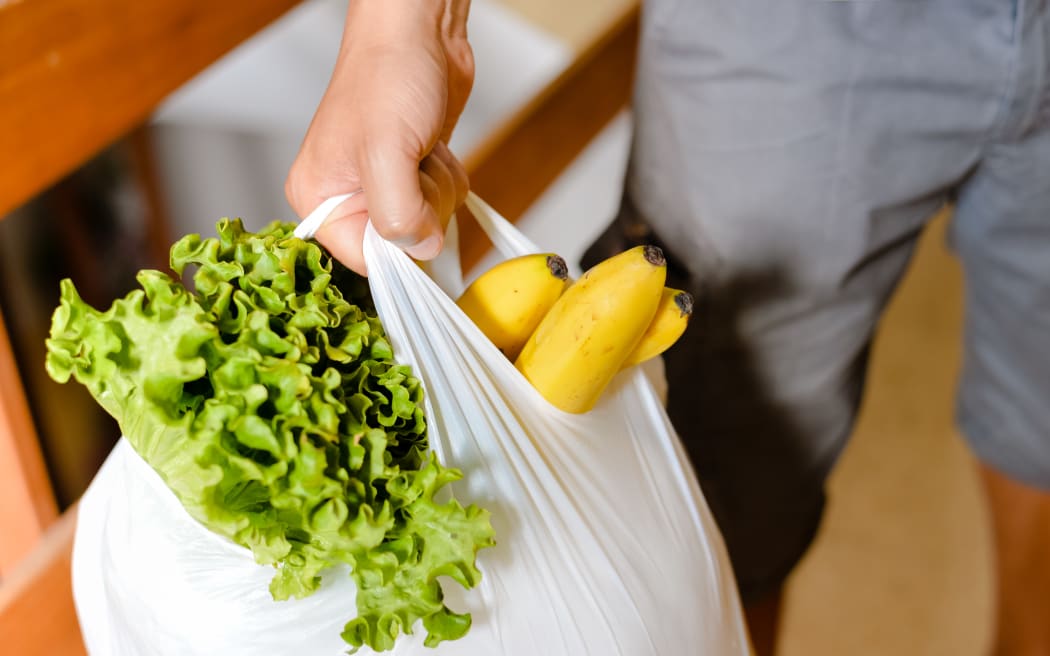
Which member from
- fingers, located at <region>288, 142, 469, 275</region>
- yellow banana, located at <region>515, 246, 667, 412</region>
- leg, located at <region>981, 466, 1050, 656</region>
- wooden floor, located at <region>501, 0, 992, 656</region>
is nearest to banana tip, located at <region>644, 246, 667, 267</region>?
yellow banana, located at <region>515, 246, 667, 412</region>

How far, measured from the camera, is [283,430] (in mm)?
414

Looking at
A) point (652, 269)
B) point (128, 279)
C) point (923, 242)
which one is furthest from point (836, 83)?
point (128, 279)

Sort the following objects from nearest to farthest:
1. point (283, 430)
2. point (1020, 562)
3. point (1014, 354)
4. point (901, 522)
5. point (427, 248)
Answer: point (283, 430)
point (427, 248)
point (1014, 354)
point (1020, 562)
point (901, 522)

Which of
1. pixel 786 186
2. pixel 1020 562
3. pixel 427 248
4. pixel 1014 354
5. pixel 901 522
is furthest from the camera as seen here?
pixel 901 522

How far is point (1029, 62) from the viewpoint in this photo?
0.66 m

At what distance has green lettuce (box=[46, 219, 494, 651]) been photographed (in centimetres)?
42

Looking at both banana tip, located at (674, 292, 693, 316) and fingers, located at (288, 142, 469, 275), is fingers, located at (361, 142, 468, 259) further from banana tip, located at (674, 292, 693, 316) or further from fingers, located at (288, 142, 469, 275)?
banana tip, located at (674, 292, 693, 316)

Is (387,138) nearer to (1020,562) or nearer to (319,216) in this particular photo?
(319,216)

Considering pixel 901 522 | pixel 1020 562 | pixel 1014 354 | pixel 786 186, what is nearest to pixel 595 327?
pixel 786 186

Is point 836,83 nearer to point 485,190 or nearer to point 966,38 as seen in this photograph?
point 966,38

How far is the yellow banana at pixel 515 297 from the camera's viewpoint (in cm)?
53

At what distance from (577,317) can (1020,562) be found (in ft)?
2.76

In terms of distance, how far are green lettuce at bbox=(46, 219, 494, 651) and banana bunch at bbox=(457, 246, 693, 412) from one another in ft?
0.28

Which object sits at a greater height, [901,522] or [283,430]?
[283,430]
